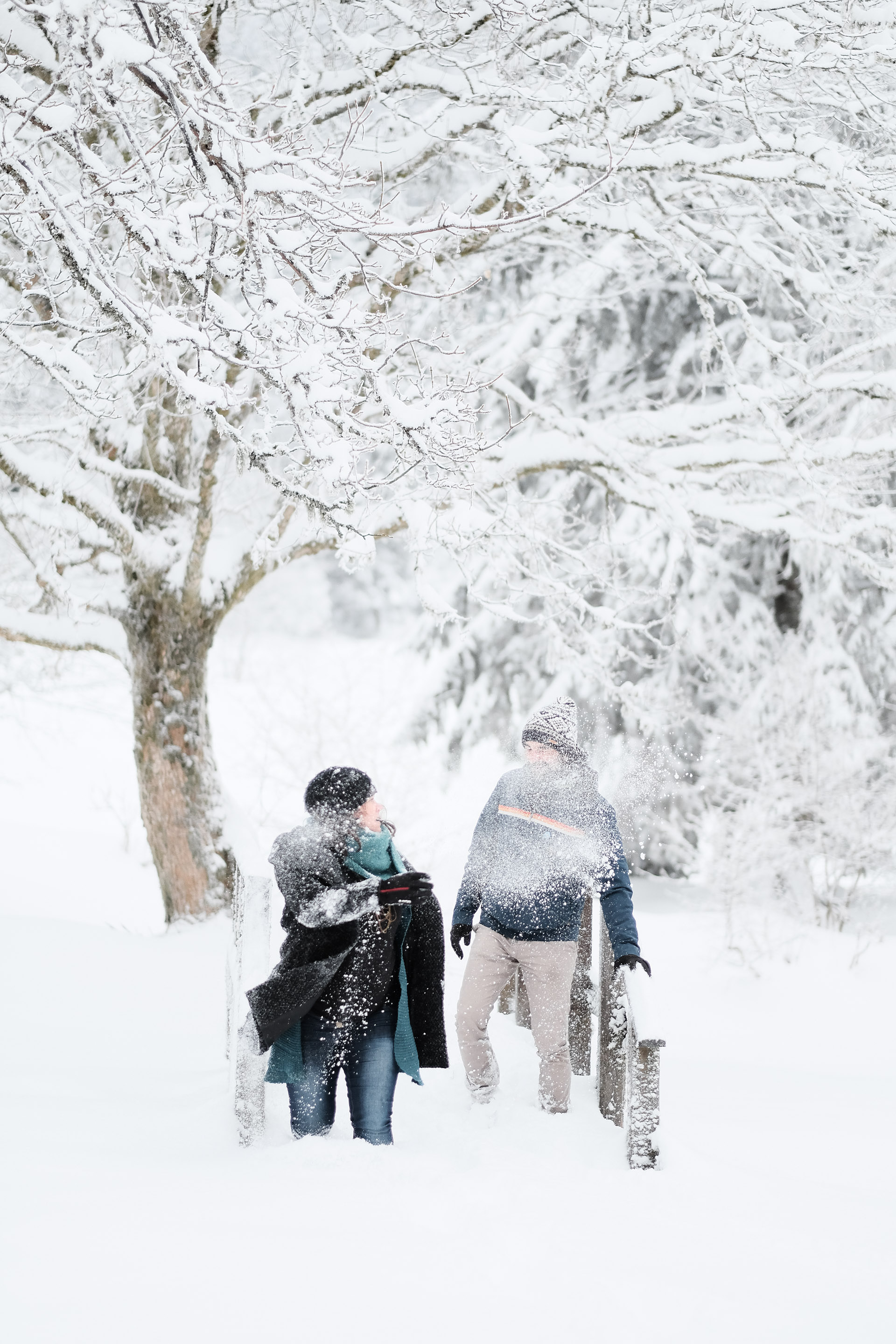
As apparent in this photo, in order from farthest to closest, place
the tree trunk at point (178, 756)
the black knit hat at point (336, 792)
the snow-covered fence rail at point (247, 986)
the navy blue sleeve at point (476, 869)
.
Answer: the tree trunk at point (178, 756), the navy blue sleeve at point (476, 869), the snow-covered fence rail at point (247, 986), the black knit hat at point (336, 792)

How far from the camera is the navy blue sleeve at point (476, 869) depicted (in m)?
3.68

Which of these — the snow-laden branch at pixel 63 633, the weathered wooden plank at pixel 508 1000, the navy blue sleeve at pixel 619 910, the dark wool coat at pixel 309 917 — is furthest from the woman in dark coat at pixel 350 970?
the snow-laden branch at pixel 63 633

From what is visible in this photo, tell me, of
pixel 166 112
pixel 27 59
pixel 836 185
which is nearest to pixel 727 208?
pixel 836 185

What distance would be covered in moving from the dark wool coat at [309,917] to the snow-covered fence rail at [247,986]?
0.83 feet

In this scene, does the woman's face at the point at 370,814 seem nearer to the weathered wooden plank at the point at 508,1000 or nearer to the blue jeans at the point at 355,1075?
the blue jeans at the point at 355,1075

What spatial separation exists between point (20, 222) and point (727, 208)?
419 centimetres

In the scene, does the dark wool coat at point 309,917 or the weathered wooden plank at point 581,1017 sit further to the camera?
the weathered wooden plank at point 581,1017

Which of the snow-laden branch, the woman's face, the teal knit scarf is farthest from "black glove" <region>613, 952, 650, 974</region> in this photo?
the snow-laden branch

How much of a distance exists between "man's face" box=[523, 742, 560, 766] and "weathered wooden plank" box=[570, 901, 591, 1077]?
88 cm

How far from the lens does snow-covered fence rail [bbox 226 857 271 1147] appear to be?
129 inches

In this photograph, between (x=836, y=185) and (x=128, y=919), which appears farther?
(x=128, y=919)

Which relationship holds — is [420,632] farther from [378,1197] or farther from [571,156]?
[378,1197]

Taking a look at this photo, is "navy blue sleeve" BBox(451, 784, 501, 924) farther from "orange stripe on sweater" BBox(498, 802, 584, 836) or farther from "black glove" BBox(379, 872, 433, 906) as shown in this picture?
"black glove" BBox(379, 872, 433, 906)

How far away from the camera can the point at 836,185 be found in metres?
4.43
